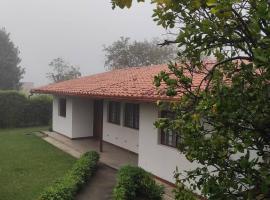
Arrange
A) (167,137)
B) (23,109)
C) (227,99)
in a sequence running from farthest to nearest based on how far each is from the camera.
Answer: (23,109)
(167,137)
(227,99)

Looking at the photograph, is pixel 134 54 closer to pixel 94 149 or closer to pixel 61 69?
pixel 61 69

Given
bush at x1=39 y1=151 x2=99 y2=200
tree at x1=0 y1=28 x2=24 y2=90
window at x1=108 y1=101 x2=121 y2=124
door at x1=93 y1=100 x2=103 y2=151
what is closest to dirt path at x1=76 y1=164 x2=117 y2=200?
bush at x1=39 y1=151 x2=99 y2=200

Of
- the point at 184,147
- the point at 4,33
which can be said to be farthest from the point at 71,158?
the point at 4,33

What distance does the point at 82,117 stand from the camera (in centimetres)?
1895

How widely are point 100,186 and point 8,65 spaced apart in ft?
145

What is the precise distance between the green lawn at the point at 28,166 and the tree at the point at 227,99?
753 cm

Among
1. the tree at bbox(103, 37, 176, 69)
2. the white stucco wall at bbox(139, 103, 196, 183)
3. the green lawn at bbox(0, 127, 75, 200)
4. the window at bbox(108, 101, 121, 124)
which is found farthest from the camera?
the tree at bbox(103, 37, 176, 69)

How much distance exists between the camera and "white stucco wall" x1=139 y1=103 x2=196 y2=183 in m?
10.5

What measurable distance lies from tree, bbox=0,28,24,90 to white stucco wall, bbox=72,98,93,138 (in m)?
34.5

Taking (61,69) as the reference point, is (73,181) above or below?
below

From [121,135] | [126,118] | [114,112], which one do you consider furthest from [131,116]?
[114,112]

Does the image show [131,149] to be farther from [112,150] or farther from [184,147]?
[184,147]

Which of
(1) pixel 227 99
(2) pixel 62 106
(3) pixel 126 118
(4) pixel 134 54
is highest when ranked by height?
(4) pixel 134 54

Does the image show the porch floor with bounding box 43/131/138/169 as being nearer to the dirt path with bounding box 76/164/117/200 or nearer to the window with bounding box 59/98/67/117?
the dirt path with bounding box 76/164/117/200
